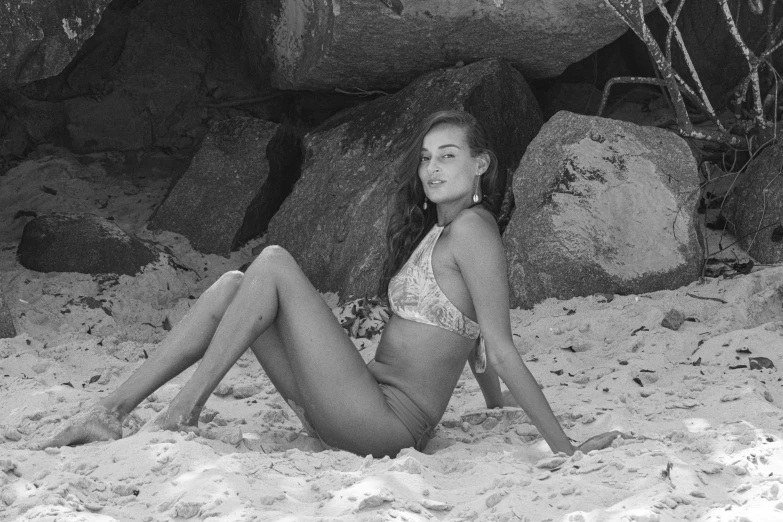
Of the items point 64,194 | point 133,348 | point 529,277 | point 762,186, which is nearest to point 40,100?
point 64,194

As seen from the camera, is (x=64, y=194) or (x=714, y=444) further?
(x=64, y=194)

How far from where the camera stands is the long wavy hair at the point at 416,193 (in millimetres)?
3350

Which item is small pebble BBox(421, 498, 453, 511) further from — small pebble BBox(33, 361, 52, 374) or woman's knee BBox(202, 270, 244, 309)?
small pebble BBox(33, 361, 52, 374)

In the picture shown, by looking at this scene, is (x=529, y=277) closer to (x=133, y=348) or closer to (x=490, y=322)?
(x=490, y=322)

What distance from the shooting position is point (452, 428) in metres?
3.42

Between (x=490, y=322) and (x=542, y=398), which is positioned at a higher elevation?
(x=490, y=322)

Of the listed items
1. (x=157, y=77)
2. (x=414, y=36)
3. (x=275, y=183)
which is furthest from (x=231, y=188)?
(x=414, y=36)

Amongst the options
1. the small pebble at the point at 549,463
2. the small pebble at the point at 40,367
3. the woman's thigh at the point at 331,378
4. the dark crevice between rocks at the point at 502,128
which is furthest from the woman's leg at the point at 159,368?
the dark crevice between rocks at the point at 502,128

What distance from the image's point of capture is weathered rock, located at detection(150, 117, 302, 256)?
A: 5.58 meters

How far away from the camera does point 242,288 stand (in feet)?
10.0

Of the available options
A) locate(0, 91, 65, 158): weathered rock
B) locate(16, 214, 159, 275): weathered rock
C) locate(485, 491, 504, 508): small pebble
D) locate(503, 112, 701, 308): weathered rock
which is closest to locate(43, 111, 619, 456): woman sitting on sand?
locate(485, 491, 504, 508): small pebble

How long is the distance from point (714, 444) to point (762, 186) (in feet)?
7.46

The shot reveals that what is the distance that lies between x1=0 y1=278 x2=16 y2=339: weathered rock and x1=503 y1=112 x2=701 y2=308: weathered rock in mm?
2249

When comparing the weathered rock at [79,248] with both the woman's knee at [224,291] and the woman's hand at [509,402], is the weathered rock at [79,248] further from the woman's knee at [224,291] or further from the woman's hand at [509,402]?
the woman's hand at [509,402]
